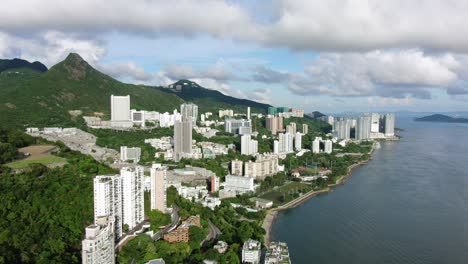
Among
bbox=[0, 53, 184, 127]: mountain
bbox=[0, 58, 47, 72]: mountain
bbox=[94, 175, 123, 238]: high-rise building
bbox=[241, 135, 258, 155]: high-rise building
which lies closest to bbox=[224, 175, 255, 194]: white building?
bbox=[94, 175, 123, 238]: high-rise building

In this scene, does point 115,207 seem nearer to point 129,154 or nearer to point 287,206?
point 287,206

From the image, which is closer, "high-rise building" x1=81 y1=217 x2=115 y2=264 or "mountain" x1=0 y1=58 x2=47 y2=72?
"high-rise building" x1=81 y1=217 x2=115 y2=264

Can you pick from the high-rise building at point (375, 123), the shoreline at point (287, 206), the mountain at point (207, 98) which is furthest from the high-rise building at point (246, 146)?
the mountain at point (207, 98)

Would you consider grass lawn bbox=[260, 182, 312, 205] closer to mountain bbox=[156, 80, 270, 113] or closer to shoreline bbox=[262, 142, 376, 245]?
shoreline bbox=[262, 142, 376, 245]

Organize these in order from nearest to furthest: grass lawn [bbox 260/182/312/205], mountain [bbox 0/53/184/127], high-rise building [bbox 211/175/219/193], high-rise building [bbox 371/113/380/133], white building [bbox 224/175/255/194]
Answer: grass lawn [bbox 260/182/312/205] < high-rise building [bbox 211/175/219/193] < white building [bbox 224/175/255/194] < mountain [bbox 0/53/184/127] < high-rise building [bbox 371/113/380/133]

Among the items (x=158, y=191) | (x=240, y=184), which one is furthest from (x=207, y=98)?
(x=158, y=191)

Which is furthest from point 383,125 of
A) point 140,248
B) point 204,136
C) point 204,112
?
point 140,248

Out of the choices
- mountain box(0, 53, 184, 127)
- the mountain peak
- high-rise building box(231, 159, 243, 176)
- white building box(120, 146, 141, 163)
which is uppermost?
the mountain peak
